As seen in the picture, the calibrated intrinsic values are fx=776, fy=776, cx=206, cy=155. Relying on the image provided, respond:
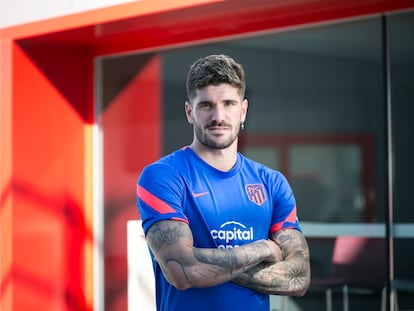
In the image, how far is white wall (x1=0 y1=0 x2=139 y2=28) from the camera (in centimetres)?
515

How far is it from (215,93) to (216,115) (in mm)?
87

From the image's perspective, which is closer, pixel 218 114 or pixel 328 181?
pixel 218 114

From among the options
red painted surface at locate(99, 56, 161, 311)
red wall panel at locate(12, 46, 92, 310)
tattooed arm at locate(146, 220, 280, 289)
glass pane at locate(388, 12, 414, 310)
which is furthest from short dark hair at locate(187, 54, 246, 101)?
red wall panel at locate(12, 46, 92, 310)

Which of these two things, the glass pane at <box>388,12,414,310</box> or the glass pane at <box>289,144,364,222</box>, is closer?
the glass pane at <box>388,12,414,310</box>

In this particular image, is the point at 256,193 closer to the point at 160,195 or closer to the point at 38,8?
the point at 160,195

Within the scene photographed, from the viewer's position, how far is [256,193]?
2.79 m

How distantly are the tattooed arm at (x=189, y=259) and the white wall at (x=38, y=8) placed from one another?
259 centimetres

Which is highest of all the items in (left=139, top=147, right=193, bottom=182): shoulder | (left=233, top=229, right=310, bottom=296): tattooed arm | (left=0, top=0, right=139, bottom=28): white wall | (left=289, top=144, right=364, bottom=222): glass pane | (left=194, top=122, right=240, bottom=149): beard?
(left=0, top=0, right=139, bottom=28): white wall

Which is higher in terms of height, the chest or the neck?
the neck

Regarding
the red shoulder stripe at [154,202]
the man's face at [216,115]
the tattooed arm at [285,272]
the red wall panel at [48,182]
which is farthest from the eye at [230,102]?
the red wall panel at [48,182]

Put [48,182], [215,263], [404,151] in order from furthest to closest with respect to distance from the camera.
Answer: [48,182] → [404,151] → [215,263]

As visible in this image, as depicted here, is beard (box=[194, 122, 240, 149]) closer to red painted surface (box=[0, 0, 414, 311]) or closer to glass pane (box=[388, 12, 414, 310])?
glass pane (box=[388, 12, 414, 310])

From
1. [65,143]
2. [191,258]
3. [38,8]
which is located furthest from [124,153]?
[191,258]

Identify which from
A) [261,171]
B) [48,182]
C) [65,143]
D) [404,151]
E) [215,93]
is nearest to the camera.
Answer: [215,93]
